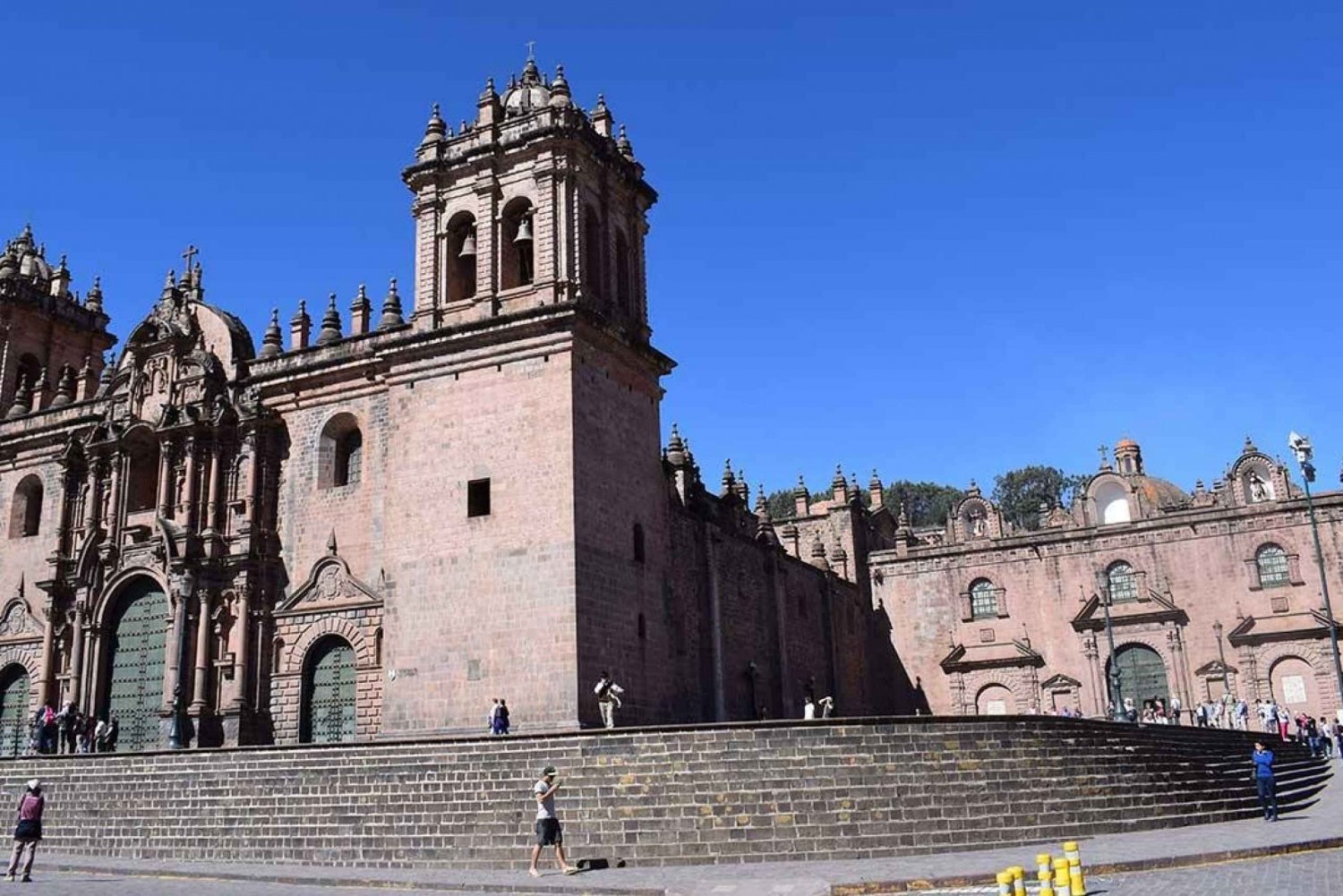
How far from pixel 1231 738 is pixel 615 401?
14.0m

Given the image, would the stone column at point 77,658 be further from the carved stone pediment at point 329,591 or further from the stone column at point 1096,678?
the stone column at point 1096,678

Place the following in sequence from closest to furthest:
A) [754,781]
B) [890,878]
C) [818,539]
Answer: [890,878]
[754,781]
[818,539]

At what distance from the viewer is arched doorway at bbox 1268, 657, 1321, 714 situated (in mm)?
35750

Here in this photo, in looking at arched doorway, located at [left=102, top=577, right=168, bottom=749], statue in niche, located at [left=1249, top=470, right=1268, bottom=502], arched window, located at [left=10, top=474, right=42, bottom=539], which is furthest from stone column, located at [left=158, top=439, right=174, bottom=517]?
statue in niche, located at [left=1249, top=470, right=1268, bottom=502]

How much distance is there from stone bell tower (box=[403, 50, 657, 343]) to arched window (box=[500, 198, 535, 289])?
0.03 m

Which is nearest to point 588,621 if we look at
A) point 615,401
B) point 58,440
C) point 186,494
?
→ point 615,401

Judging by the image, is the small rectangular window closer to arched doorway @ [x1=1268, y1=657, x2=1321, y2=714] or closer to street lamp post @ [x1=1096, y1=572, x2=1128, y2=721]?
street lamp post @ [x1=1096, y1=572, x2=1128, y2=721]

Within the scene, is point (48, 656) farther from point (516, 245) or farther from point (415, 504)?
point (516, 245)

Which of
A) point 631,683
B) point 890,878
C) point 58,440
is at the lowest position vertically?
point 890,878

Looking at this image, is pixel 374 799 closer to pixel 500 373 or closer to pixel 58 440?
pixel 500 373

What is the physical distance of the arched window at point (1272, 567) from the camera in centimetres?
3703

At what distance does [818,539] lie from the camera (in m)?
43.4

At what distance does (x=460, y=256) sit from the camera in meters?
26.4

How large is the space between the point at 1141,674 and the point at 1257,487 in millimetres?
7771
